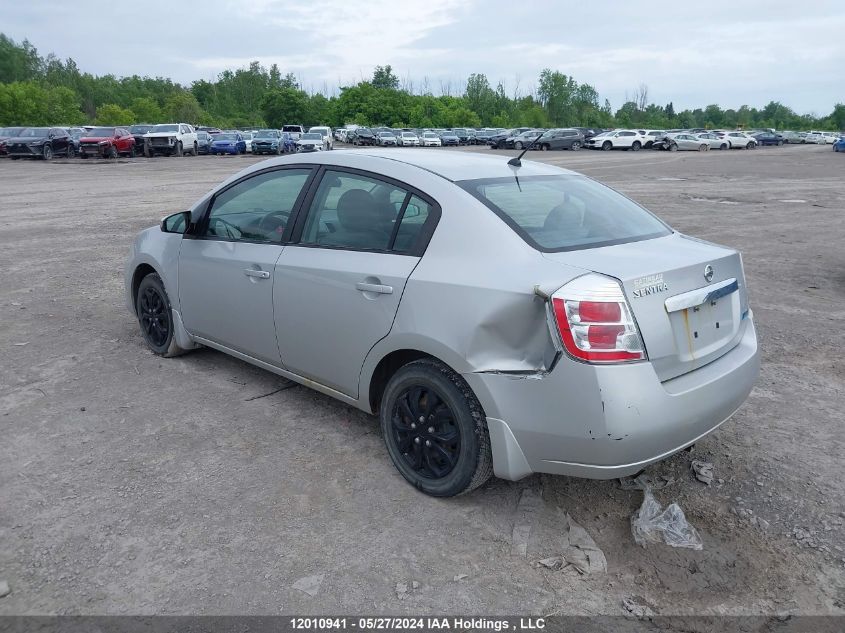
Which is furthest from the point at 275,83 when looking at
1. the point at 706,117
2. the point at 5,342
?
the point at 5,342

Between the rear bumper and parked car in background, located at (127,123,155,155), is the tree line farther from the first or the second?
the rear bumper

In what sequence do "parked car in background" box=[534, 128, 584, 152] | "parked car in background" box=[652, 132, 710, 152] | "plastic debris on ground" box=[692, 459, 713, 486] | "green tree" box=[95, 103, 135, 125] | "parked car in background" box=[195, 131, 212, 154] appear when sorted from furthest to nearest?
"green tree" box=[95, 103, 135, 125]
"parked car in background" box=[652, 132, 710, 152]
"parked car in background" box=[534, 128, 584, 152]
"parked car in background" box=[195, 131, 212, 154]
"plastic debris on ground" box=[692, 459, 713, 486]

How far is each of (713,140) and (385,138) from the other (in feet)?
85.1

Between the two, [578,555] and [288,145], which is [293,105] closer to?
[288,145]

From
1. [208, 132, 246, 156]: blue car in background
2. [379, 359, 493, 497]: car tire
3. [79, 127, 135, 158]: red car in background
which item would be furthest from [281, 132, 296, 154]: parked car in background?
[379, 359, 493, 497]: car tire

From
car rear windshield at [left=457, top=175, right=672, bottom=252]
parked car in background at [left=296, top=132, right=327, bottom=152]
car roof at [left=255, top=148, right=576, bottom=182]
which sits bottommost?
parked car in background at [left=296, top=132, right=327, bottom=152]

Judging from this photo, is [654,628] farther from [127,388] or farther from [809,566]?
[127,388]

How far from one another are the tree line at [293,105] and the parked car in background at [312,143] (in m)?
43.0

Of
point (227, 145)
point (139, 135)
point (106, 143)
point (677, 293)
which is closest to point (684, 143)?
point (227, 145)

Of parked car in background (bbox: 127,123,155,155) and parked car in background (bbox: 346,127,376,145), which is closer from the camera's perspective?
parked car in background (bbox: 127,123,155,155)

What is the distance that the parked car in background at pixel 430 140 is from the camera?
57031 mm

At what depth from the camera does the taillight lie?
9.32ft

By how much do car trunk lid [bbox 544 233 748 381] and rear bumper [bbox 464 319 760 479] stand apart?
0.11 metres

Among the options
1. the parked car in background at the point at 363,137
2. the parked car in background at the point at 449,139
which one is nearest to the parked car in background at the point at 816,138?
the parked car in background at the point at 449,139
